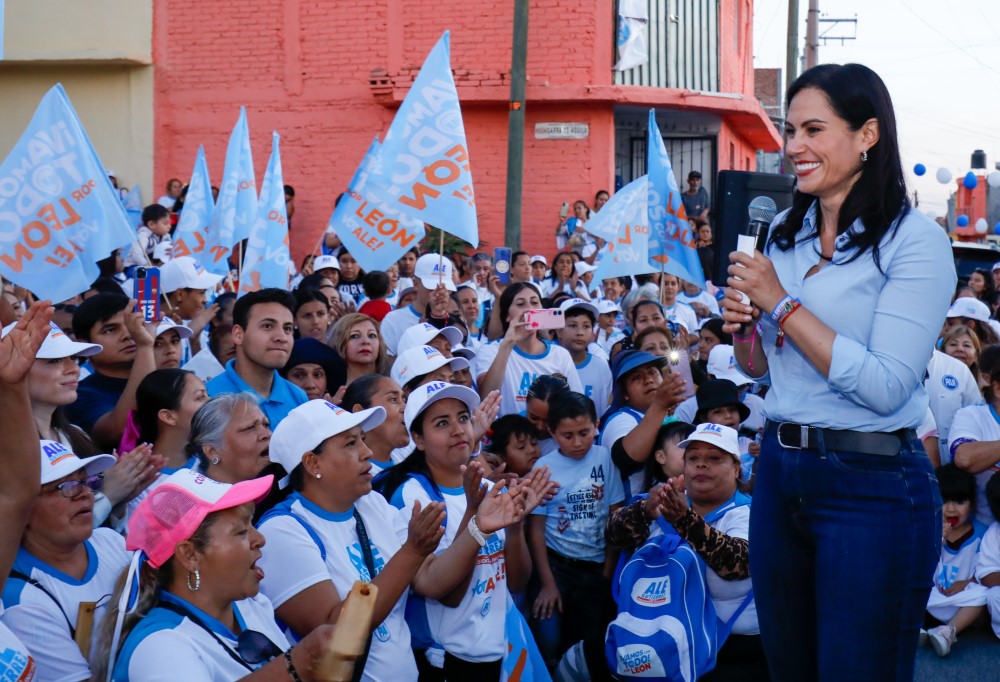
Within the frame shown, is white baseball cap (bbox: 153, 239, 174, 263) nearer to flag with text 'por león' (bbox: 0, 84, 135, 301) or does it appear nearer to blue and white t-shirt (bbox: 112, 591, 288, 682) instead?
flag with text 'por león' (bbox: 0, 84, 135, 301)

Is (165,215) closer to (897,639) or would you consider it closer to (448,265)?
(448,265)

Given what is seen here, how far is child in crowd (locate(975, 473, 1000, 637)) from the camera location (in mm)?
5762

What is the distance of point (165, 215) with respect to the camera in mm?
14438

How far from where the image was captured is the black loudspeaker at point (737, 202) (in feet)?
12.1

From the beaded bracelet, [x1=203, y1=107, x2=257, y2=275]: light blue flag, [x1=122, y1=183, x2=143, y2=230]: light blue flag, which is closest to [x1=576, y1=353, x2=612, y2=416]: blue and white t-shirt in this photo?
[x1=203, y1=107, x2=257, y2=275]: light blue flag

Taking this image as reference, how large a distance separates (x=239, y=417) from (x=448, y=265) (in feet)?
18.0

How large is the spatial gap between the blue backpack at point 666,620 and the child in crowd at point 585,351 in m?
2.75

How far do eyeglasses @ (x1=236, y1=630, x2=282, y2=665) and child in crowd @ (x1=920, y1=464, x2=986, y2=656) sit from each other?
359 cm

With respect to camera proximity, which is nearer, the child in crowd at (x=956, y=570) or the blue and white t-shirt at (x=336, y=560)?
the blue and white t-shirt at (x=336, y=560)

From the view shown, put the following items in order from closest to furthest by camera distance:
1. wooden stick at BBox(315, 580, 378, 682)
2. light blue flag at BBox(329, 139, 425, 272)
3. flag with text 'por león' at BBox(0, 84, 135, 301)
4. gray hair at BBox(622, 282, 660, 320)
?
wooden stick at BBox(315, 580, 378, 682) → flag with text 'por león' at BBox(0, 84, 135, 301) → light blue flag at BBox(329, 139, 425, 272) → gray hair at BBox(622, 282, 660, 320)

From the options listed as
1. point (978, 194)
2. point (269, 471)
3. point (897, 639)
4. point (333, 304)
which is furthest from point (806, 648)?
point (978, 194)

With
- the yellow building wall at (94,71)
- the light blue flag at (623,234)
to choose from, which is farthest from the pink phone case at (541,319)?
the yellow building wall at (94,71)

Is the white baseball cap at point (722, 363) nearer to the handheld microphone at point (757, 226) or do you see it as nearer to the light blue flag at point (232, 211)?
the handheld microphone at point (757, 226)

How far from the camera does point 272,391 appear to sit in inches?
244
